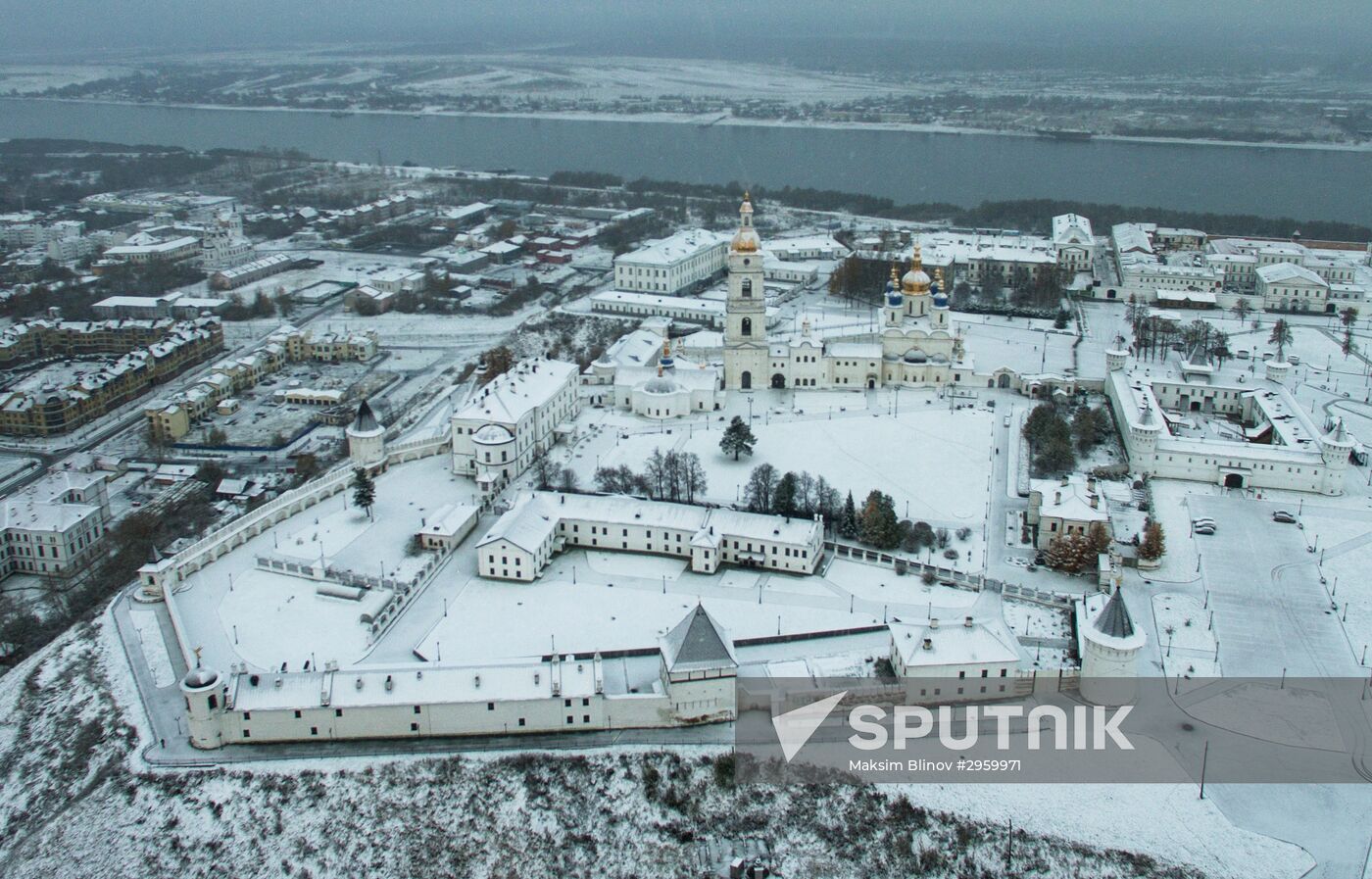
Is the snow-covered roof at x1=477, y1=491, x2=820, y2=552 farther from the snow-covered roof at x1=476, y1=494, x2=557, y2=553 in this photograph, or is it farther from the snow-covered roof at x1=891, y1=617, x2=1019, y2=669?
the snow-covered roof at x1=891, y1=617, x2=1019, y2=669

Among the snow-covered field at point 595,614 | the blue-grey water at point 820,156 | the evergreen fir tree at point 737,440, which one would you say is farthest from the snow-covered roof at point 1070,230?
the snow-covered field at point 595,614

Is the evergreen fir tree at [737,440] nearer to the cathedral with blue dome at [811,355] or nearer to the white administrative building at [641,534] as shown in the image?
the white administrative building at [641,534]

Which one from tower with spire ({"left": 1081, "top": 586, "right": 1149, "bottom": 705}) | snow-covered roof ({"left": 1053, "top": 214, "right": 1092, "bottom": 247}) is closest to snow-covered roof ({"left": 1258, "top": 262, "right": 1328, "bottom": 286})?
snow-covered roof ({"left": 1053, "top": 214, "right": 1092, "bottom": 247})

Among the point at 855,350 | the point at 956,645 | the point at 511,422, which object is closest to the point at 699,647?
the point at 956,645

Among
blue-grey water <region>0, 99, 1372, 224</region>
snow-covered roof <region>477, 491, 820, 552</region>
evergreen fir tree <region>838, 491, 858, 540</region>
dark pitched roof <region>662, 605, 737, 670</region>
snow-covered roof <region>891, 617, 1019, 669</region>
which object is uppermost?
dark pitched roof <region>662, 605, 737, 670</region>

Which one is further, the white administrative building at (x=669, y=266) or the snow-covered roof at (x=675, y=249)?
the snow-covered roof at (x=675, y=249)

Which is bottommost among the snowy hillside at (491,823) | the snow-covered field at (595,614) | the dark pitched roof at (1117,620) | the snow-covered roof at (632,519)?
the snowy hillside at (491,823)

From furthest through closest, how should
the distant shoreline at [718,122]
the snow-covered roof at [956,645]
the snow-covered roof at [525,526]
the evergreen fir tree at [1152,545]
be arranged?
1. the distant shoreline at [718,122]
2. the snow-covered roof at [525,526]
3. the evergreen fir tree at [1152,545]
4. the snow-covered roof at [956,645]
